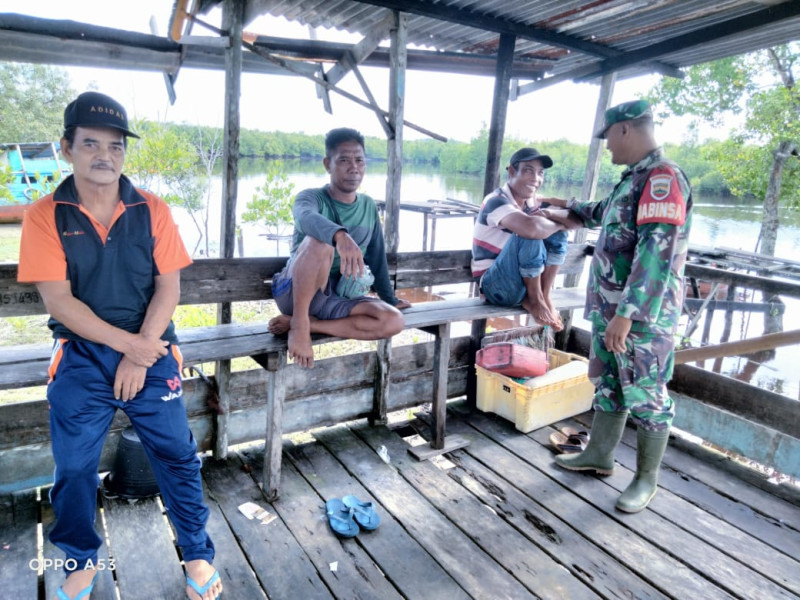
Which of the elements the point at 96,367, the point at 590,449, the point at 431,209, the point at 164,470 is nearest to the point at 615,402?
the point at 590,449

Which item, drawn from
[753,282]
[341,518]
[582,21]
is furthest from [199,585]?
[582,21]

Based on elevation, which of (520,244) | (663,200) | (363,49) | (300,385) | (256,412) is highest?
(363,49)

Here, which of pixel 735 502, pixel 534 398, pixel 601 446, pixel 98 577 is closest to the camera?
pixel 98 577

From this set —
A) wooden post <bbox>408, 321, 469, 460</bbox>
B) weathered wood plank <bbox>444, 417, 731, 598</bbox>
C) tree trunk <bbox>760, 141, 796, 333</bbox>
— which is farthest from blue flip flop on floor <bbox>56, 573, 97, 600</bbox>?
tree trunk <bbox>760, 141, 796, 333</bbox>

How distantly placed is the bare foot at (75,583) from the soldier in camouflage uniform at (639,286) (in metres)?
2.27

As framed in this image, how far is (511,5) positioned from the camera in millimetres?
2846

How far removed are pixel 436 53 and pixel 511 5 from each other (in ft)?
2.95

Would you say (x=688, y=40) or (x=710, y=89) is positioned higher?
(x=710, y=89)

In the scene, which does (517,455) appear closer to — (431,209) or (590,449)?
(590,449)

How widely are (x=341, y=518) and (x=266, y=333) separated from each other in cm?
95

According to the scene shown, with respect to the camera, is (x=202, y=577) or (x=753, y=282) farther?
(x=753, y=282)

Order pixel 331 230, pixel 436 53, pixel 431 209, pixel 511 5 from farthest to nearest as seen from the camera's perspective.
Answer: pixel 431 209 → pixel 436 53 → pixel 511 5 → pixel 331 230

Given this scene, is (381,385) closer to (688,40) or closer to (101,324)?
→ (101,324)

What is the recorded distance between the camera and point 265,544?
226cm
